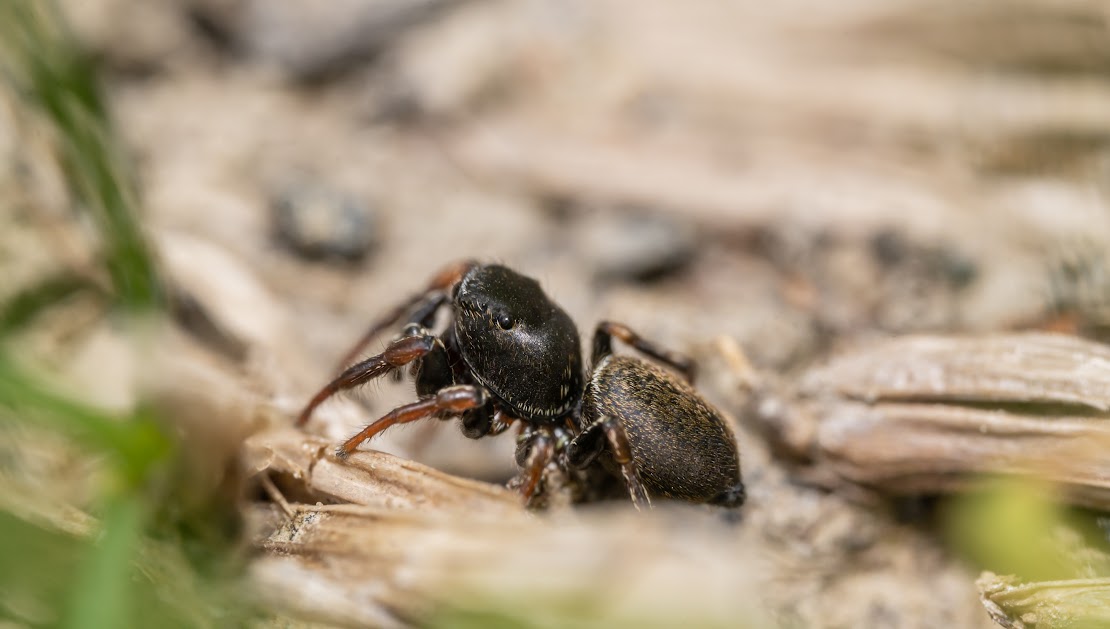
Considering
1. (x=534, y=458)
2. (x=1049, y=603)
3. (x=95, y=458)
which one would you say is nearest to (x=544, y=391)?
(x=534, y=458)

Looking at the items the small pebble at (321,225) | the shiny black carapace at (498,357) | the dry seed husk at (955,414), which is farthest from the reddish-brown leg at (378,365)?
the dry seed husk at (955,414)

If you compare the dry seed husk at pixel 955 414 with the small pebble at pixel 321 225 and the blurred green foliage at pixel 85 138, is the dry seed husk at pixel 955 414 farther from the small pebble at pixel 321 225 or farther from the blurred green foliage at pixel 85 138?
the blurred green foliage at pixel 85 138

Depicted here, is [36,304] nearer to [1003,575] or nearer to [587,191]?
[587,191]

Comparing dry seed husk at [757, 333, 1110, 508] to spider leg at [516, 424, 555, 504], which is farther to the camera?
spider leg at [516, 424, 555, 504]

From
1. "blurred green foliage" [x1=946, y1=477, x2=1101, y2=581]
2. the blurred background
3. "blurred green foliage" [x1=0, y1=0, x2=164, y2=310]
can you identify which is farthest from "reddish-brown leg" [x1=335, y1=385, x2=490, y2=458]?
"blurred green foliage" [x1=946, y1=477, x2=1101, y2=581]

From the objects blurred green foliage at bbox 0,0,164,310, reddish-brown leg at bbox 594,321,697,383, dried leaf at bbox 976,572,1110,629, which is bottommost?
dried leaf at bbox 976,572,1110,629

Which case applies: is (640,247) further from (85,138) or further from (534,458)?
(85,138)

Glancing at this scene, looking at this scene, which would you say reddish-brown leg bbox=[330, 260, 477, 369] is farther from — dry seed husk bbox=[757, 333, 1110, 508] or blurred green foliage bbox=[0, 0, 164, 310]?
dry seed husk bbox=[757, 333, 1110, 508]
